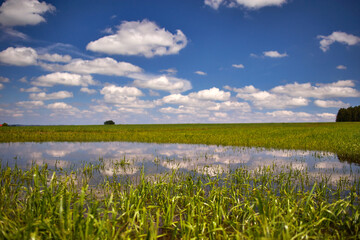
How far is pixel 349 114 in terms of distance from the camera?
127 meters

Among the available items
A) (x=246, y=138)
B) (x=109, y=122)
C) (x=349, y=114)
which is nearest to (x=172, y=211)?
(x=246, y=138)

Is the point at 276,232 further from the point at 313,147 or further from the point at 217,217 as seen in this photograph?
the point at 313,147

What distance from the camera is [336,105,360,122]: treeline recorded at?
405ft

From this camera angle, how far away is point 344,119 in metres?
130

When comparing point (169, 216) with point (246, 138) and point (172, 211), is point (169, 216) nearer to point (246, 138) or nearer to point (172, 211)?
point (172, 211)

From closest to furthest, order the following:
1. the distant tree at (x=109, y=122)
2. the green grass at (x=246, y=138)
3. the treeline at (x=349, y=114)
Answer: the green grass at (x=246, y=138) < the treeline at (x=349, y=114) < the distant tree at (x=109, y=122)

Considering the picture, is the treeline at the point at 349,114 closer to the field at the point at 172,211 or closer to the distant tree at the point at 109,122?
the field at the point at 172,211

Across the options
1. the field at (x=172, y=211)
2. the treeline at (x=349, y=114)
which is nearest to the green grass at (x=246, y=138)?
the field at (x=172, y=211)

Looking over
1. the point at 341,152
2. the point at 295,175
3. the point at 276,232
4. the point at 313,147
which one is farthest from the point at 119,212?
the point at 313,147

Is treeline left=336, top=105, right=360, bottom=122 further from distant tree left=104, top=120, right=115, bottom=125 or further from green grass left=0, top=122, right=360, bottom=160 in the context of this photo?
distant tree left=104, top=120, right=115, bottom=125

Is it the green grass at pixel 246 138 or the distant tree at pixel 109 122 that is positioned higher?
the distant tree at pixel 109 122

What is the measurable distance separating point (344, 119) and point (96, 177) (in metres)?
164

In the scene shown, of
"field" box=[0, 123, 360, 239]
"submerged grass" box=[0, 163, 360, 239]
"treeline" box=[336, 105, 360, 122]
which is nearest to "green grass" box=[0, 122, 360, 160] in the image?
"field" box=[0, 123, 360, 239]

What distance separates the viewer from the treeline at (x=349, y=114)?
123 m
